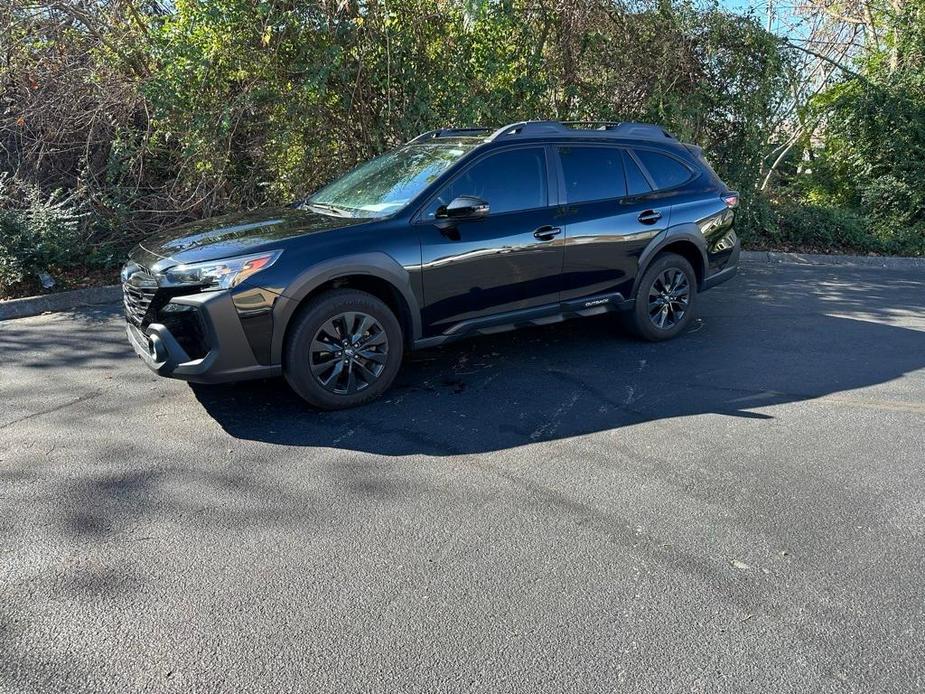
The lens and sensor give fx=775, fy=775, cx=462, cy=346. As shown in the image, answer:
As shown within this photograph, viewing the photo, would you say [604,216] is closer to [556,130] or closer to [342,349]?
[556,130]

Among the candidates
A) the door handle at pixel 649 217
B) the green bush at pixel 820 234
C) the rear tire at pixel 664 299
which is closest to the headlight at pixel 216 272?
the door handle at pixel 649 217

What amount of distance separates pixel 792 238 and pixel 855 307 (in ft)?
12.5

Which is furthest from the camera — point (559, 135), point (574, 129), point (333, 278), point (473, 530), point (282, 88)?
point (282, 88)

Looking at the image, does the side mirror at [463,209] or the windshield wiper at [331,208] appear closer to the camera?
the side mirror at [463,209]

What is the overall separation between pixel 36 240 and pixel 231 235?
415 centimetres

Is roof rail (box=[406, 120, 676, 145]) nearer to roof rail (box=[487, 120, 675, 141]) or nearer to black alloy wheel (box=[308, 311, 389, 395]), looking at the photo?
roof rail (box=[487, 120, 675, 141])

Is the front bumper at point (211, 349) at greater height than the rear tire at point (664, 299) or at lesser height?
greater

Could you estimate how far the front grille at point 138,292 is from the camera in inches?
190

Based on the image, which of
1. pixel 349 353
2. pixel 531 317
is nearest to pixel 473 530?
pixel 349 353

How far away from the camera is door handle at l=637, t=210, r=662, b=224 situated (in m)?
6.34

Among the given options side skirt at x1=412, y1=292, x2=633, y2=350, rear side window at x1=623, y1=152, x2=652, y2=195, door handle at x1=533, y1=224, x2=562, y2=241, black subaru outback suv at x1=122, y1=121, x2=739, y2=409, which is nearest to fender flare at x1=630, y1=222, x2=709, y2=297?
black subaru outback suv at x1=122, y1=121, x2=739, y2=409

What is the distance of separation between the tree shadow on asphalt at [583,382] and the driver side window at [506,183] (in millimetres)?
1285

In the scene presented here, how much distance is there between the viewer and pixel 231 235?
5.12 m

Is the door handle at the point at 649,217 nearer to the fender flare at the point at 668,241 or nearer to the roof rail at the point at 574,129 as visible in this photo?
the fender flare at the point at 668,241
